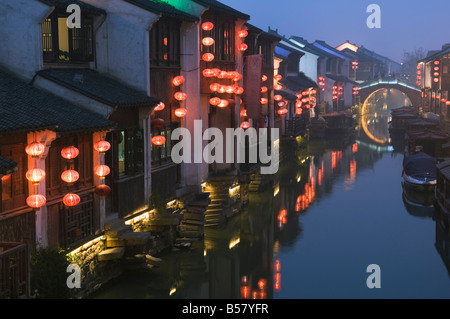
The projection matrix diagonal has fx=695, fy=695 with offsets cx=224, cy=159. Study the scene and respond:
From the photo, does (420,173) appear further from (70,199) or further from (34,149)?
(34,149)

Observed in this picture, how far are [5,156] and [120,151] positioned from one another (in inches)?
267

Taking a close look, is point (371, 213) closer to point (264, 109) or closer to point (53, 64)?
point (264, 109)

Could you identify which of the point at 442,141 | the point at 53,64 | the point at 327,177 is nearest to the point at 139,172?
the point at 53,64

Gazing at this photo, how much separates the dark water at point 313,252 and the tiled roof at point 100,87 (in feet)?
18.4

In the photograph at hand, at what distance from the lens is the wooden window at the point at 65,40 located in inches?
870

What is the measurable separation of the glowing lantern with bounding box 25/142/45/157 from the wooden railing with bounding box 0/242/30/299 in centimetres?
266

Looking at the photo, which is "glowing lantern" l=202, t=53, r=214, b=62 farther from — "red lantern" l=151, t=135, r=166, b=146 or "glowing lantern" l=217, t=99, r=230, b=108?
"red lantern" l=151, t=135, r=166, b=146

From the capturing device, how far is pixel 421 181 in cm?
4131

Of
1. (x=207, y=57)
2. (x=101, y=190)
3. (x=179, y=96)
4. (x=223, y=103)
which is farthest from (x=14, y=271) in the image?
(x=223, y=103)

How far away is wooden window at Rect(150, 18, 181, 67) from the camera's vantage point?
26000 millimetres

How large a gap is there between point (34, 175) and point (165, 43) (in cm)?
1103

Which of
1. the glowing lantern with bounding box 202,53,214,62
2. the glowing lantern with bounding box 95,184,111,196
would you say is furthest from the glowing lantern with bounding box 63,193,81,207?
the glowing lantern with bounding box 202,53,214,62

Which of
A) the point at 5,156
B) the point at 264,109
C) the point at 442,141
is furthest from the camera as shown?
the point at 442,141

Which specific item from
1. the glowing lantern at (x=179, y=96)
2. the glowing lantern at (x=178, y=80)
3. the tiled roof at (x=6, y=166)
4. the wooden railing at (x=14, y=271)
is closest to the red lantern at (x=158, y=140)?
the glowing lantern at (x=179, y=96)
